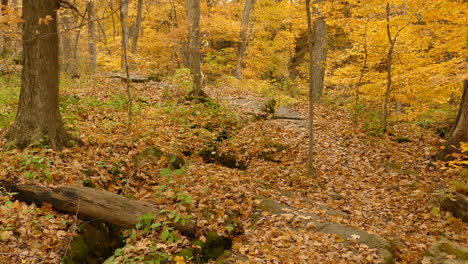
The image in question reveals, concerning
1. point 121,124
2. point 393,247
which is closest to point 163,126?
point 121,124

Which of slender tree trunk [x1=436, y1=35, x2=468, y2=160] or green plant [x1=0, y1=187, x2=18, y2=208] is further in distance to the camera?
slender tree trunk [x1=436, y1=35, x2=468, y2=160]

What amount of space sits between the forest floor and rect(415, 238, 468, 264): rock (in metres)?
0.32

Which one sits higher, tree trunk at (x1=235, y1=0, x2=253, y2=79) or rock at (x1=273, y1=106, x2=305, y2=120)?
tree trunk at (x1=235, y1=0, x2=253, y2=79)

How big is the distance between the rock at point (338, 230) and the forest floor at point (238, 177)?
164mm

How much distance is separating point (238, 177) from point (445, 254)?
4.27 m

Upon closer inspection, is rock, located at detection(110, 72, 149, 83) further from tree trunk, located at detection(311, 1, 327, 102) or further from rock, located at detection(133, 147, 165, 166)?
tree trunk, located at detection(311, 1, 327, 102)

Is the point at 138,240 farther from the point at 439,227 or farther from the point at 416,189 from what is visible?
the point at 416,189

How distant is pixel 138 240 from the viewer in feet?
16.8

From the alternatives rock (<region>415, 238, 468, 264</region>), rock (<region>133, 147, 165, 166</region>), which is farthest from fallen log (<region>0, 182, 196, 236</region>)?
rock (<region>415, 238, 468, 264</region>)

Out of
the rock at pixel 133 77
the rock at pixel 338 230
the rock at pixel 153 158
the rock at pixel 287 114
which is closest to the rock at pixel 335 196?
the rock at pixel 338 230

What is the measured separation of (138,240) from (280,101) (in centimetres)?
1148

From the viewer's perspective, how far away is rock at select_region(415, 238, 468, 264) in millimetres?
4844

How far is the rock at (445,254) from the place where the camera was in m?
4.84

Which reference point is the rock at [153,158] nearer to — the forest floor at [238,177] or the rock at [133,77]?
the forest floor at [238,177]
